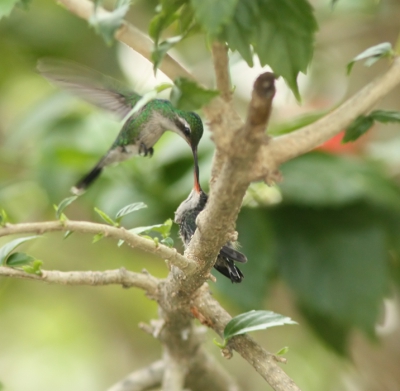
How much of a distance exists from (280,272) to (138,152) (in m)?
0.47

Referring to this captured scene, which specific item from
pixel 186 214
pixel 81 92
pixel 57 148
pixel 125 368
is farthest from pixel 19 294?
pixel 186 214

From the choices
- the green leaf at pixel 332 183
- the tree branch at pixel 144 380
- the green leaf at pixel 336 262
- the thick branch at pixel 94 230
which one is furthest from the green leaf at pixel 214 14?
the green leaf at pixel 336 262

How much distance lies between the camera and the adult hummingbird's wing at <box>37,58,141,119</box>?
87 cm

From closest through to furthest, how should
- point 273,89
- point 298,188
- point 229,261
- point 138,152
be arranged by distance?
point 273,89 < point 229,261 < point 138,152 < point 298,188

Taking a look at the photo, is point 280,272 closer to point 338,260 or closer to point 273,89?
point 338,260

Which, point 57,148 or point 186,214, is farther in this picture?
point 57,148

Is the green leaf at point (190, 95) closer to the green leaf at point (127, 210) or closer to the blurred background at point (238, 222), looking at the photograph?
the green leaf at point (127, 210)

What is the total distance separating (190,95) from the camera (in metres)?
0.45

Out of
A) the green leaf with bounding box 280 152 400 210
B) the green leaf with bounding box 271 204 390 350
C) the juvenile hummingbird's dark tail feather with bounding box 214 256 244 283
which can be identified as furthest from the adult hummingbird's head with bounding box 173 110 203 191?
the green leaf with bounding box 271 204 390 350

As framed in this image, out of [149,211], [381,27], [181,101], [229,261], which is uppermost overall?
[181,101]

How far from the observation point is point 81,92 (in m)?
1.01

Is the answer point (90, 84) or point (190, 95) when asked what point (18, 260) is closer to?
point (190, 95)

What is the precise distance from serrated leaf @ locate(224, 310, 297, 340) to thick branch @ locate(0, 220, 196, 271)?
12cm

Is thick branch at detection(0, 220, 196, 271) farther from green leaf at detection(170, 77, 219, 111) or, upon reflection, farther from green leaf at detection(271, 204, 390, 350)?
green leaf at detection(271, 204, 390, 350)
